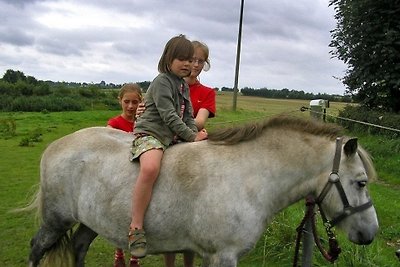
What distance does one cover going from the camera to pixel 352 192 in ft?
9.05

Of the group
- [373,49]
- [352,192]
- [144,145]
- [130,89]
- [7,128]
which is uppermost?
[373,49]

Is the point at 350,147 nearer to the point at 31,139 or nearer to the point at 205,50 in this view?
the point at 205,50

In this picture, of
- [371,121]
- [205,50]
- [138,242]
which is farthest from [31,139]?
[138,242]

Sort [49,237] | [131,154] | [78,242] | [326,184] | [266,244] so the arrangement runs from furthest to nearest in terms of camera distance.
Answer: [266,244], [78,242], [49,237], [131,154], [326,184]

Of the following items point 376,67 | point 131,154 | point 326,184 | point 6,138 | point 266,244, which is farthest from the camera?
point 6,138

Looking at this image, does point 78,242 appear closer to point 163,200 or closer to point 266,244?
point 163,200

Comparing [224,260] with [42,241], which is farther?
[42,241]

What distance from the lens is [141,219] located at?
289 cm

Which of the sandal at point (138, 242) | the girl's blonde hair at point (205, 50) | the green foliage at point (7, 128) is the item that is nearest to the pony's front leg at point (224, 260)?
the sandal at point (138, 242)

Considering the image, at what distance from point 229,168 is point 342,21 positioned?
15081 mm

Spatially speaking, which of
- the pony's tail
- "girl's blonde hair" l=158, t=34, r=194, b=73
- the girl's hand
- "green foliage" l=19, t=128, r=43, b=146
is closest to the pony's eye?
the girl's hand

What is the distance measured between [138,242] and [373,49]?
547 inches

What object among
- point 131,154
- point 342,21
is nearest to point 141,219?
point 131,154

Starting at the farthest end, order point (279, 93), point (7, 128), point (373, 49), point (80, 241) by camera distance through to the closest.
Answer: point (279, 93) < point (7, 128) < point (373, 49) < point (80, 241)
